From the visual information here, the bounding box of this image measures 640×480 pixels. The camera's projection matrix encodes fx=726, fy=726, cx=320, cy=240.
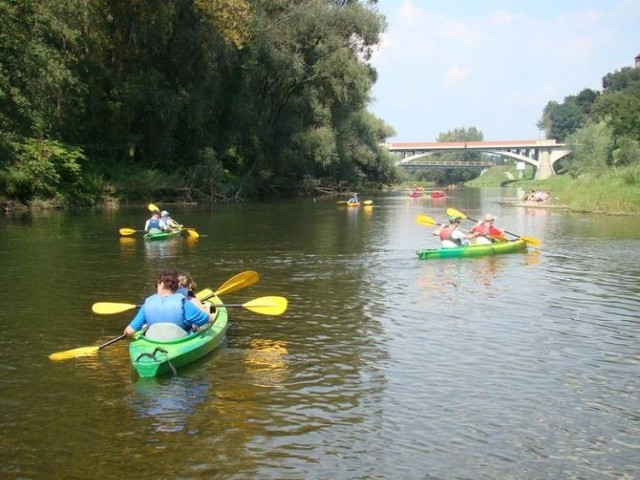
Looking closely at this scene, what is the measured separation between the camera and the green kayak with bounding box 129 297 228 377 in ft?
27.8

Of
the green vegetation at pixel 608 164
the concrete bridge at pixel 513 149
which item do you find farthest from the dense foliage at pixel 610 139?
the concrete bridge at pixel 513 149

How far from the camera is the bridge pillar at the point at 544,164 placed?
11725cm

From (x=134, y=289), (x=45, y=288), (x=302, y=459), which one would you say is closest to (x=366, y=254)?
(x=134, y=289)

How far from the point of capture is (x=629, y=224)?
30.1 m

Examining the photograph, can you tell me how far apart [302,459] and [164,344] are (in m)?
3.07

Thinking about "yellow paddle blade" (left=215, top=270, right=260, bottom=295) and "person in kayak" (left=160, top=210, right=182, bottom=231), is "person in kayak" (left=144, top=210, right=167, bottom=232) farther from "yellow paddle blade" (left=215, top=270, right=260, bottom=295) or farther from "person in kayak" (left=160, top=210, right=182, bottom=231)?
"yellow paddle blade" (left=215, top=270, right=260, bottom=295)

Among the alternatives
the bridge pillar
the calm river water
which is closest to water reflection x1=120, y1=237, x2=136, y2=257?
the calm river water

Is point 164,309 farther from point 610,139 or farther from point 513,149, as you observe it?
point 513,149

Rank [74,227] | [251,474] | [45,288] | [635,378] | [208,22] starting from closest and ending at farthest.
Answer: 1. [251,474]
2. [635,378]
3. [45,288]
4. [74,227]
5. [208,22]

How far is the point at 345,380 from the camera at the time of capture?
8.73 m

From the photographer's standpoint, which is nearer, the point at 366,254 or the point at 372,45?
the point at 366,254

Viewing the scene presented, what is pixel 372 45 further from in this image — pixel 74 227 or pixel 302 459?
pixel 302 459

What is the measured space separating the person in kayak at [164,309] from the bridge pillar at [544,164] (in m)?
114

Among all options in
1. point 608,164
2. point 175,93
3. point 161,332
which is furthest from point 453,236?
point 608,164
